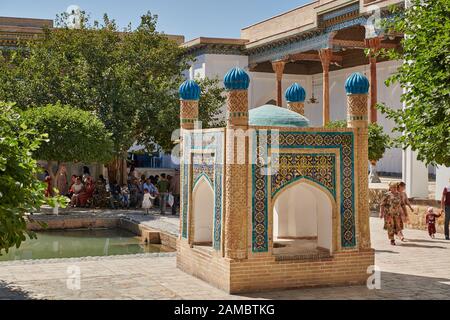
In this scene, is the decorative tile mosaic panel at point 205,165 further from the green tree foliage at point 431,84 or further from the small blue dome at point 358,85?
the green tree foliage at point 431,84

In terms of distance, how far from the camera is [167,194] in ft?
59.0

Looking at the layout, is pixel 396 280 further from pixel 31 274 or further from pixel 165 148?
pixel 165 148

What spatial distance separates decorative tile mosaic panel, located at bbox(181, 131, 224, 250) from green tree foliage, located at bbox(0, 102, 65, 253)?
2.33 meters

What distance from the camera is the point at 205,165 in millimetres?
8594

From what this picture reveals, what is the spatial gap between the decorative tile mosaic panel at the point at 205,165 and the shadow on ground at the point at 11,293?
245cm

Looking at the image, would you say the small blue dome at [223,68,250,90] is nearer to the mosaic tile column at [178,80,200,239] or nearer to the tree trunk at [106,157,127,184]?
the mosaic tile column at [178,80,200,239]

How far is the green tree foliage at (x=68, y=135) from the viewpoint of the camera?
16781 millimetres

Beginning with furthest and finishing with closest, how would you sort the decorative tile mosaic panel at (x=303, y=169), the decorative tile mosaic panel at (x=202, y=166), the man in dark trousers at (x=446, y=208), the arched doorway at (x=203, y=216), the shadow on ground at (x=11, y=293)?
1. the man in dark trousers at (x=446, y=208)
2. the arched doorway at (x=203, y=216)
3. the decorative tile mosaic panel at (x=202, y=166)
4. the decorative tile mosaic panel at (x=303, y=169)
5. the shadow on ground at (x=11, y=293)

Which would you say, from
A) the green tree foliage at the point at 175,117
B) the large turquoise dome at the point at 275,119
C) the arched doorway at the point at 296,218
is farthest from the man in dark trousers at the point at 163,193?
the large turquoise dome at the point at 275,119

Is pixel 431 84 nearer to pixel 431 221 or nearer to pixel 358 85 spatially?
pixel 358 85

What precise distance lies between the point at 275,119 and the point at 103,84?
483 inches

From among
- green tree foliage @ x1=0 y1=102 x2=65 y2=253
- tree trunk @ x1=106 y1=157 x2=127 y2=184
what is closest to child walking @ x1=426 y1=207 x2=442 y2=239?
green tree foliage @ x1=0 y1=102 x2=65 y2=253
